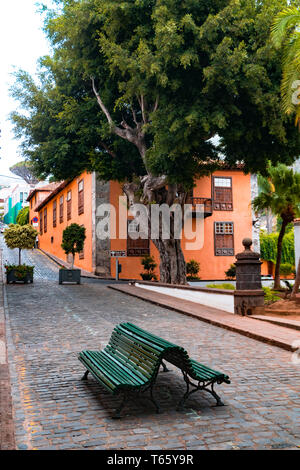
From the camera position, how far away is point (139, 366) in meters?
4.86

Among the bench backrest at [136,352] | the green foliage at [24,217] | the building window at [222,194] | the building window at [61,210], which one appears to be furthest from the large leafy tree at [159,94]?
the green foliage at [24,217]

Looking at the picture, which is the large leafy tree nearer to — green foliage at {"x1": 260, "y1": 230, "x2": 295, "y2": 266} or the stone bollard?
the stone bollard

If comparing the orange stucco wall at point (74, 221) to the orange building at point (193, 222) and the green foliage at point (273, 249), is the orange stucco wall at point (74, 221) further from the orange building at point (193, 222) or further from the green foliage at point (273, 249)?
the green foliage at point (273, 249)

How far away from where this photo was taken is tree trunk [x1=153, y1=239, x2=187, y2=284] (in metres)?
19.2

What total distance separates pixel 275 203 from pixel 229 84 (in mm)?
4339

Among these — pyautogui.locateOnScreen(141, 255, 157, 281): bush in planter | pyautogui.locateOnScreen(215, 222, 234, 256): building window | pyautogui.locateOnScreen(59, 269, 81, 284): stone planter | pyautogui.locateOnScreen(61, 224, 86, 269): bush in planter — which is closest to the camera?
pyautogui.locateOnScreen(59, 269, 81, 284): stone planter

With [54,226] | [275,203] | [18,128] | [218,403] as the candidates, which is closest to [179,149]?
[275,203]

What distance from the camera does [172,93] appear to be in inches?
564

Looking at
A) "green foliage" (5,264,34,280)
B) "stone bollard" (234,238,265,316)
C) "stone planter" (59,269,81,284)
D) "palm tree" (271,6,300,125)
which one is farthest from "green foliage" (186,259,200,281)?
"palm tree" (271,6,300,125)

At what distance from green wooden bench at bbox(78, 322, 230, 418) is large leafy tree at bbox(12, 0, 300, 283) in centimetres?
902

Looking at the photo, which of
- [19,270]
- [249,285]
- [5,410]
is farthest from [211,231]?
[5,410]

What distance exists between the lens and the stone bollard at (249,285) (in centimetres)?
1062

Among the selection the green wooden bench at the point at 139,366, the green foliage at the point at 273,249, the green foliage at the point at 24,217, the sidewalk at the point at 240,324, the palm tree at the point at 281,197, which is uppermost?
the green foliage at the point at 24,217

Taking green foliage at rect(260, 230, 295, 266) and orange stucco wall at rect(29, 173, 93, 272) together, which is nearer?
orange stucco wall at rect(29, 173, 93, 272)
